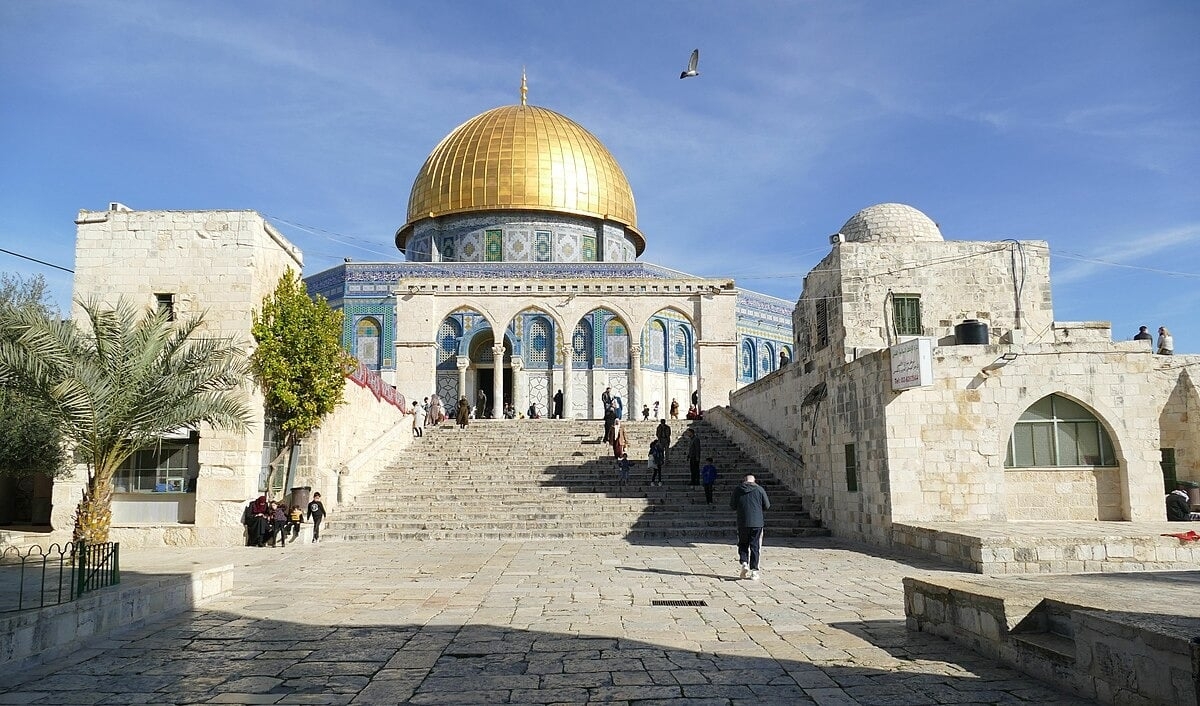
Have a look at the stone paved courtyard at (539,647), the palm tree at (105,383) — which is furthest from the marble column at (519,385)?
the stone paved courtyard at (539,647)

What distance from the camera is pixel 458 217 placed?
32.9m

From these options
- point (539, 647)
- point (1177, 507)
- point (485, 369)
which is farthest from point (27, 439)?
point (485, 369)

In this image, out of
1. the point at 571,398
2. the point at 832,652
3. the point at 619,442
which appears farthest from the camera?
the point at 571,398

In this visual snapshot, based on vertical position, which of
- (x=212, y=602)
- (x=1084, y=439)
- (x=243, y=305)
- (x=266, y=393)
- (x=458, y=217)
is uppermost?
(x=458, y=217)

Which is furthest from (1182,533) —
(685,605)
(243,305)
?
(243,305)

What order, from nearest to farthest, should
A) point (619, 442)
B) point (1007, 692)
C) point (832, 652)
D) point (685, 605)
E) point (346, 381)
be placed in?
point (1007, 692) → point (832, 652) → point (685, 605) → point (346, 381) → point (619, 442)

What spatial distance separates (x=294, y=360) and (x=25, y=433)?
3.77 m

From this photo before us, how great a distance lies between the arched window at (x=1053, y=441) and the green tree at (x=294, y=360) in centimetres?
1069

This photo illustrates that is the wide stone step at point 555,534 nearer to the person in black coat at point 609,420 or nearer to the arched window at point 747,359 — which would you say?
the person in black coat at point 609,420

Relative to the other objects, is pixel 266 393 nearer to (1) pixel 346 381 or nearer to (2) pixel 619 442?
(1) pixel 346 381

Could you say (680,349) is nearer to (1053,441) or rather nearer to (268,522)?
(1053,441)

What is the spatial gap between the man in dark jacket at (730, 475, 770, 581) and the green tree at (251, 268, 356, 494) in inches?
315

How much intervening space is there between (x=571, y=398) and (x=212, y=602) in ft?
69.6

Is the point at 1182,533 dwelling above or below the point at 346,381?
below
